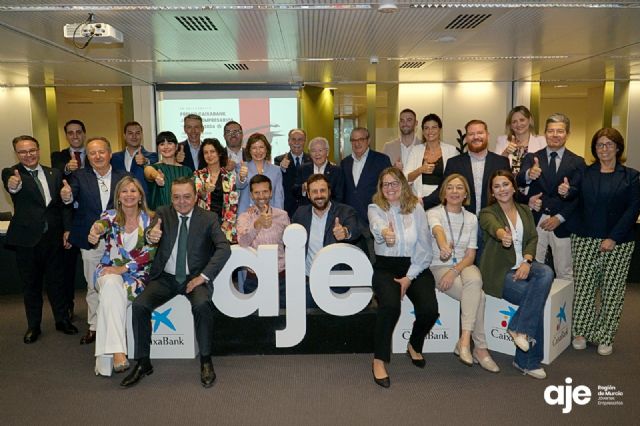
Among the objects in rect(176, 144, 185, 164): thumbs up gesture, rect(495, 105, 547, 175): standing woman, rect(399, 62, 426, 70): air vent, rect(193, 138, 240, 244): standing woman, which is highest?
rect(399, 62, 426, 70): air vent

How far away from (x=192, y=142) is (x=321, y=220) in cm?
199

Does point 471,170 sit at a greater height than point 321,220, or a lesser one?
greater

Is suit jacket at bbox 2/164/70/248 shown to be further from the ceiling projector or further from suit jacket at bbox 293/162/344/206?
suit jacket at bbox 293/162/344/206

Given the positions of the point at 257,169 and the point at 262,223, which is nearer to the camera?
the point at 262,223

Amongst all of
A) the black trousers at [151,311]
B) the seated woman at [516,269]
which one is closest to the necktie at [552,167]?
the seated woman at [516,269]

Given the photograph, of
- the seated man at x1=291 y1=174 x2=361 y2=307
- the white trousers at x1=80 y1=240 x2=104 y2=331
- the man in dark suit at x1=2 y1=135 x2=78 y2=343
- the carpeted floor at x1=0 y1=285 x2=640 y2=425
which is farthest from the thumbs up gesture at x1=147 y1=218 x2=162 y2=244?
the man in dark suit at x1=2 y1=135 x2=78 y2=343

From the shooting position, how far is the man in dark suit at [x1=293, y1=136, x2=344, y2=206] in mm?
4688

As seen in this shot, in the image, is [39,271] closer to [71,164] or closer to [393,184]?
[71,164]

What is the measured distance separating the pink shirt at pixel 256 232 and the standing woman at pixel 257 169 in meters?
0.44

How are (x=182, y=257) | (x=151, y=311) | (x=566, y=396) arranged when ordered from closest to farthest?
1. (x=566, y=396)
2. (x=151, y=311)
3. (x=182, y=257)

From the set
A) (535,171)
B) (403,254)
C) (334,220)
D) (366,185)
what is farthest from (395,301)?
(535,171)

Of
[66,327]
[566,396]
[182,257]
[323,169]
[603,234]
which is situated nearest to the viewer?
[566,396]

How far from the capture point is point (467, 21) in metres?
5.11

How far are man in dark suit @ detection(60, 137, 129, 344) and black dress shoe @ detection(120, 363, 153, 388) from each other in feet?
3.23
